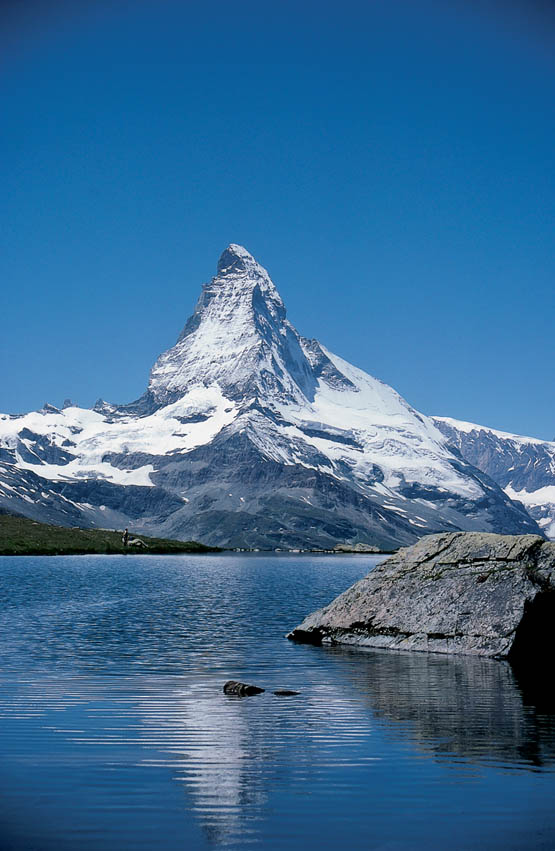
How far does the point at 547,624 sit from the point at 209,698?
18.9 m

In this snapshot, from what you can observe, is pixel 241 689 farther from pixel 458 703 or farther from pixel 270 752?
pixel 270 752

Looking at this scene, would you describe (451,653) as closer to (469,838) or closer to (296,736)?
(296,736)

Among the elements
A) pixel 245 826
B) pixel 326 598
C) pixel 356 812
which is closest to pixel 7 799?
pixel 245 826

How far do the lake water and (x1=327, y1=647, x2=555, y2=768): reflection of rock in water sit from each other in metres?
0.10

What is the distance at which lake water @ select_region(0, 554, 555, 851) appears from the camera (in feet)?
59.6

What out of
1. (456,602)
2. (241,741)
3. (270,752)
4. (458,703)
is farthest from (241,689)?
(456,602)

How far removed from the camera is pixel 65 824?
18312 millimetres

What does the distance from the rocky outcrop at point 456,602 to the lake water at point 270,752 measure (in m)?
1.89

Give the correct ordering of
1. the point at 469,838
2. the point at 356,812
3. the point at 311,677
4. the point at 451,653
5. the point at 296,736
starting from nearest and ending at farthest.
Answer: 1. the point at 469,838
2. the point at 356,812
3. the point at 296,736
4. the point at 311,677
5. the point at 451,653

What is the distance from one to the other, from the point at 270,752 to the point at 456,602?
23.7 meters

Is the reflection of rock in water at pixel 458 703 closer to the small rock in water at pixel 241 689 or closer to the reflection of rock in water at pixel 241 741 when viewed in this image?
the reflection of rock in water at pixel 241 741

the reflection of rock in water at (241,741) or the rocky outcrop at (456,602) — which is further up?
the rocky outcrop at (456,602)

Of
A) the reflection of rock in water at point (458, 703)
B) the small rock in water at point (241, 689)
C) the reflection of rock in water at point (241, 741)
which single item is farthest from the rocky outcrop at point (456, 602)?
the small rock in water at point (241, 689)

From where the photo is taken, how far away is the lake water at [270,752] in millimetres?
18158
